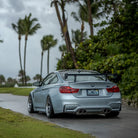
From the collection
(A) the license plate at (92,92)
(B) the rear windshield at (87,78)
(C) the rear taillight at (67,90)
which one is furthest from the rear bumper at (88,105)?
(B) the rear windshield at (87,78)

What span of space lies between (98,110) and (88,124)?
1.27 metres

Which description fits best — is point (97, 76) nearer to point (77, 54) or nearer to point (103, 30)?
point (103, 30)

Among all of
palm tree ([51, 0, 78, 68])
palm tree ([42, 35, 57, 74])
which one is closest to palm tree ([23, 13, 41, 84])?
palm tree ([42, 35, 57, 74])

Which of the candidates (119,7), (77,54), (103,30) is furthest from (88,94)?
(77,54)

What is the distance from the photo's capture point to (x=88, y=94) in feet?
38.3

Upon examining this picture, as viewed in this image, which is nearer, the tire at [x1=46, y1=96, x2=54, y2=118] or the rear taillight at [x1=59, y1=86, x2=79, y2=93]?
the rear taillight at [x1=59, y1=86, x2=79, y2=93]

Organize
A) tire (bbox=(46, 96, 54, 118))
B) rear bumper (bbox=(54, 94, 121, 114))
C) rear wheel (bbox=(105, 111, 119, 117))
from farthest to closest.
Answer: rear wheel (bbox=(105, 111, 119, 117)), tire (bbox=(46, 96, 54, 118)), rear bumper (bbox=(54, 94, 121, 114))

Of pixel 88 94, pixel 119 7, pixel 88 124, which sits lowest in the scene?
pixel 88 124

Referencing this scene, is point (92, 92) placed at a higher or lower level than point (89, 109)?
higher

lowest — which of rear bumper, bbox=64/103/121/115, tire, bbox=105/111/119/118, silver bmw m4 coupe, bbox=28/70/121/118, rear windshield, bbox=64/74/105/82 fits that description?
tire, bbox=105/111/119/118

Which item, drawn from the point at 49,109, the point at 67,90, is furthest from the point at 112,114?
the point at 49,109

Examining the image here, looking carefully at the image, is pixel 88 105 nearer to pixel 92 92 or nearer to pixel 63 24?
pixel 92 92

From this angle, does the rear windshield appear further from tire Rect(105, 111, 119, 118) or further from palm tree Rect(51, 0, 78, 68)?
palm tree Rect(51, 0, 78, 68)

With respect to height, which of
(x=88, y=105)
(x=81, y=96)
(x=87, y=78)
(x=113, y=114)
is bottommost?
(x=113, y=114)
